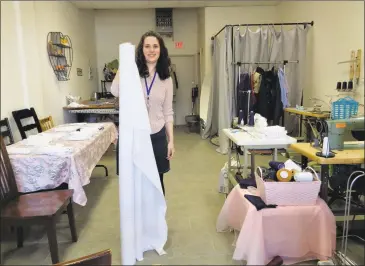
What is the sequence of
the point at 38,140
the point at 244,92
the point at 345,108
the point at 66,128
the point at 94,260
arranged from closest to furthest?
the point at 94,260 → the point at 345,108 → the point at 38,140 → the point at 66,128 → the point at 244,92

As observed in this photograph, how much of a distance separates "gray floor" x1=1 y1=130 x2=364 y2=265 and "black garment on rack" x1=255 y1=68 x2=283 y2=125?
112cm

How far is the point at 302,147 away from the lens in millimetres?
1907

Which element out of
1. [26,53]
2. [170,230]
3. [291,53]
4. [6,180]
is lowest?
[170,230]

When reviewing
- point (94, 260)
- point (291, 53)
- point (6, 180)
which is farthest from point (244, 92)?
point (94, 260)

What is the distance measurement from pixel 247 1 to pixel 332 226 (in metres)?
4.25

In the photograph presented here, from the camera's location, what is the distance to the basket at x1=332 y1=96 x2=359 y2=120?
1630 millimetres

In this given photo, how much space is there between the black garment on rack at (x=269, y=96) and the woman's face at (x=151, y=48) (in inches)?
106

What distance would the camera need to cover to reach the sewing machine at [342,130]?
5.16ft

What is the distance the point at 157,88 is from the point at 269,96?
2692 mm

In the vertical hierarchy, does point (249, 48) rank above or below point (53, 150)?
above

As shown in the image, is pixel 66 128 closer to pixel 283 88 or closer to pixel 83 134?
pixel 83 134

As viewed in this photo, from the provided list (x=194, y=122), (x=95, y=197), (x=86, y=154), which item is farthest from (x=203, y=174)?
(x=194, y=122)

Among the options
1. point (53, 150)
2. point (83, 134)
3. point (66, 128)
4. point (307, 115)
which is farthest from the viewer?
point (307, 115)

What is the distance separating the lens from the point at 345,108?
175 centimetres
